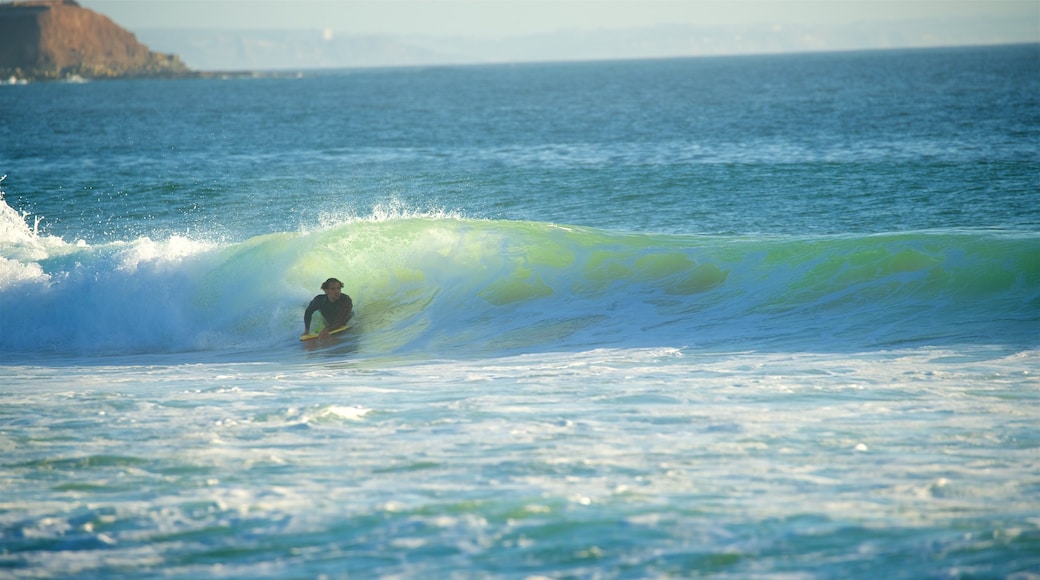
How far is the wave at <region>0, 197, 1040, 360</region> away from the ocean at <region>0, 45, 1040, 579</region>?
53 mm

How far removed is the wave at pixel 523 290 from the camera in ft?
34.6

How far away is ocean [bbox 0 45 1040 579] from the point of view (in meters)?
4.93

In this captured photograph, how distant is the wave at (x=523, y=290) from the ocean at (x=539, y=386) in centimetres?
5

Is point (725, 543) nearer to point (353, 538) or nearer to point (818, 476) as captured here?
point (818, 476)

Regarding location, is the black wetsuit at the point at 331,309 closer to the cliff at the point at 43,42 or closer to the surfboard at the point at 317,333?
the surfboard at the point at 317,333

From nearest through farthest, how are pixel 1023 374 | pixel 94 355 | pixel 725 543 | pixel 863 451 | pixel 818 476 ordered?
pixel 725 543, pixel 818 476, pixel 863 451, pixel 1023 374, pixel 94 355

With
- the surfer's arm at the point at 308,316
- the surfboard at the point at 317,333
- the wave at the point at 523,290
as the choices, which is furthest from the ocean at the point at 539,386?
the surfer's arm at the point at 308,316

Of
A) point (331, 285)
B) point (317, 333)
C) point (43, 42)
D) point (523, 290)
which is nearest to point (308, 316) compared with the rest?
point (317, 333)

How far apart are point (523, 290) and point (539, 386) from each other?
4575 mm

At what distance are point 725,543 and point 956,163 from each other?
24317mm

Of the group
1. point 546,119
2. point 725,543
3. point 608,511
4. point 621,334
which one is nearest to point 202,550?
point 608,511

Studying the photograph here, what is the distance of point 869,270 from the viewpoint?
12023 mm

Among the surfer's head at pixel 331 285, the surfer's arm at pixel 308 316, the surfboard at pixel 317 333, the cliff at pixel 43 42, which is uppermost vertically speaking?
the cliff at pixel 43 42

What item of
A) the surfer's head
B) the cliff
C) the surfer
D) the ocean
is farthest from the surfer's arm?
the cliff
